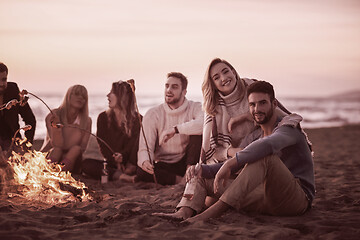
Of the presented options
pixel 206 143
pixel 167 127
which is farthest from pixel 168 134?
pixel 206 143

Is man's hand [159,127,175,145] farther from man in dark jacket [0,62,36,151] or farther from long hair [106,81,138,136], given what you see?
man in dark jacket [0,62,36,151]

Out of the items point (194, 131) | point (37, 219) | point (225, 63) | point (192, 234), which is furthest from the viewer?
point (194, 131)

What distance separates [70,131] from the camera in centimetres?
680

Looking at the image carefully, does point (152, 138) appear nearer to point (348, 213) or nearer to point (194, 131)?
point (194, 131)

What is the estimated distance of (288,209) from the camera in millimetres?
3867

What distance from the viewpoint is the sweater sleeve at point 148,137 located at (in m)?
6.24

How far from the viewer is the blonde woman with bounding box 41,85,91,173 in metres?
6.59

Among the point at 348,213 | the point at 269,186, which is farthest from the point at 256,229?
the point at 348,213

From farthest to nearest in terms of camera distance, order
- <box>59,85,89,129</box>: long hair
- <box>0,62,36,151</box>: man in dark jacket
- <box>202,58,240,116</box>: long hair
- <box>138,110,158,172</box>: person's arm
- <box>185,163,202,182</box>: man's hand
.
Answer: <box>59,85,89,129</box>: long hair → <box>138,110,158,172</box>: person's arm → <box>0,62,36,151</box>: man in dark jacket → <box>202,58,240,116</box>: long hair → <box>185,163,202,182</box>: man's hand

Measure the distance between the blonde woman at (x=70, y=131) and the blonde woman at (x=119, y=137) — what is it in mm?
245

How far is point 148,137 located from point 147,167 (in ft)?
1.65

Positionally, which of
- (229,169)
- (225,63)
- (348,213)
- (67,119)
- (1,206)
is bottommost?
(348,213)

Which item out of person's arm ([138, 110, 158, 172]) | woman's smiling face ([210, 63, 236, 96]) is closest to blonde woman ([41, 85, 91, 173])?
person's arm ([138, 110, 158, 172])

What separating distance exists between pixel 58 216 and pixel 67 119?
2.96m
